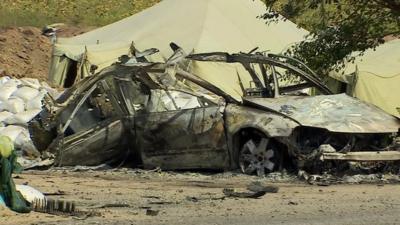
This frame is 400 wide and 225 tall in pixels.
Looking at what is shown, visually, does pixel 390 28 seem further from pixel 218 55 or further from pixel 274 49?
pixel 274 49

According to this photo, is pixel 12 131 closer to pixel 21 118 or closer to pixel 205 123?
pixel 21 118

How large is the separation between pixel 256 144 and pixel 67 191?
2907 millimetres

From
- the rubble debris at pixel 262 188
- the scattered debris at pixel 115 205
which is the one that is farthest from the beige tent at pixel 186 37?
the scattered debris at pixel 115 205

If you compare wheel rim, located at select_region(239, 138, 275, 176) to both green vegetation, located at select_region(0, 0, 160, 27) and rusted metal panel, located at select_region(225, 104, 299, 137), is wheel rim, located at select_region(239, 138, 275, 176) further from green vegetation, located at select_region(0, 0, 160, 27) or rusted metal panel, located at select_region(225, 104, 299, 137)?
green vegetation, located at select_region(0, 0, 160, 27)

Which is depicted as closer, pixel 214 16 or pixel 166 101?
pixel 166 101

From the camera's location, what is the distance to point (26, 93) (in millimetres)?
16656

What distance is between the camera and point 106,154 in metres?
12.4

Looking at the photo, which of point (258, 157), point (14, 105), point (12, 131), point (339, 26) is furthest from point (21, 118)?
point (339, 26)

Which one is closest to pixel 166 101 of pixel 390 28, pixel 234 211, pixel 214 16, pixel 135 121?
pixel 135 121

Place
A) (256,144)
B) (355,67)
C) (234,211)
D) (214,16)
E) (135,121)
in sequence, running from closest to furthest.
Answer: (234,211), (256,144), (135,121), (355,67), (214,16)

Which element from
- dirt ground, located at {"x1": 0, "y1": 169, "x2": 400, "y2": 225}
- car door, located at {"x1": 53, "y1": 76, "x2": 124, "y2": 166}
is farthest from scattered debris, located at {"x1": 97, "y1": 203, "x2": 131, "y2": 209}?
car door, located at {"x1": 53, "y1": 76, "x2": 124, "y2": 166}

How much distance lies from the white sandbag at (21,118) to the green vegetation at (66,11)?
24522 millimetres

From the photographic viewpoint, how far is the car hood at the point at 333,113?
10.8m

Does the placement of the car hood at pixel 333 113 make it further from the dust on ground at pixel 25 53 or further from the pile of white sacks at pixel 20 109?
the dust on ground at pixel 25 53
